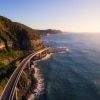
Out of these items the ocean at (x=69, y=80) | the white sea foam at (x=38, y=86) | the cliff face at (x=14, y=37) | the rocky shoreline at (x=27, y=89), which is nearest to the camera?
the rocky shoreline at (x=27, y=89)

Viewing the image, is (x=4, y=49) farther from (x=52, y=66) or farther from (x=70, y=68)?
(x=70, y=68)

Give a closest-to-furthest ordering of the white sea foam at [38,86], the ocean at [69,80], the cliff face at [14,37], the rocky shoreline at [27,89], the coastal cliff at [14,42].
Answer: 1. the rocky shoreline at [27,89]
2. the ocean at [69,80]
3. the white sea foam at [38,86]
4. the coastal cliff at [14,42]
5. the cliff face at [14,37]

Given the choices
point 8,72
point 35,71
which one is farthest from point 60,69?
point 8,72

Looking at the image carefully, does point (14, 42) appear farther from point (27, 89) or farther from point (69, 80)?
point (27, 89)

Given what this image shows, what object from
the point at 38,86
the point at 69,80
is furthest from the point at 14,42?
the point at 38,86

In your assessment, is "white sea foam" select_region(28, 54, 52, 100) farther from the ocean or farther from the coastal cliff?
the coastal cliff

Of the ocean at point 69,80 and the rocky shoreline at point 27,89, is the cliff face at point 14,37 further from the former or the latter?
the rocky shoreline at point 27,89

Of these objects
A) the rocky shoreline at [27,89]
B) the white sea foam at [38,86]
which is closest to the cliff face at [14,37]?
the white sea foam at [38,86]

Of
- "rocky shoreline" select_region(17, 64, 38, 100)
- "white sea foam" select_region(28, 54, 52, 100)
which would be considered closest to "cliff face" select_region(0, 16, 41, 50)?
"white sea foam" select_region(28, 54, 52, 100)
